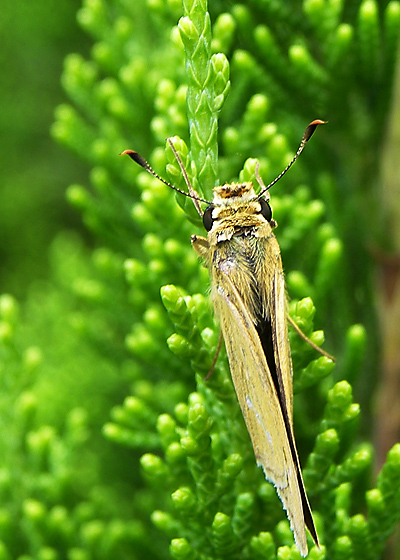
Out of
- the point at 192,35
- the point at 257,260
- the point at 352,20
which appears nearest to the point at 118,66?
the point at 352,20

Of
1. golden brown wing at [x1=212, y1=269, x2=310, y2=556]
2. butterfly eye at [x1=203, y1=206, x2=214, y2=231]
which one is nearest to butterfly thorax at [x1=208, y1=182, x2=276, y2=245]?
butterfly eye at [x1=203, y1=206, x2=214, y2=231]

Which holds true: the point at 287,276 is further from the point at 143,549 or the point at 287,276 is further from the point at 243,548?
the point at 143,549

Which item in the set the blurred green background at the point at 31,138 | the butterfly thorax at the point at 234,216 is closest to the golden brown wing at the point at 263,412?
the butterfly thorax at the point at 234,216

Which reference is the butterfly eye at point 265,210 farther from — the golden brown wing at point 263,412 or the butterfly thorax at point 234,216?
the golden brown wing at point 263,412

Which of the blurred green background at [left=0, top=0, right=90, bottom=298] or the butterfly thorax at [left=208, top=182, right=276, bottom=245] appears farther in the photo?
the blurred green background at [left=0, top=0, right=90, bottom=298]

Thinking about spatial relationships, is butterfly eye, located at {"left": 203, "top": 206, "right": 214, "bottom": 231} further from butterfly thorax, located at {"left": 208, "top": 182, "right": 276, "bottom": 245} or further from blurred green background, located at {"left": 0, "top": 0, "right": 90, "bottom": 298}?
blurred green background, located at {"left": 0, "top": 0, "right": 90, "bottom": 298}

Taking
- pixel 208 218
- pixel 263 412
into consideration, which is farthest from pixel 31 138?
pixel 263 412
